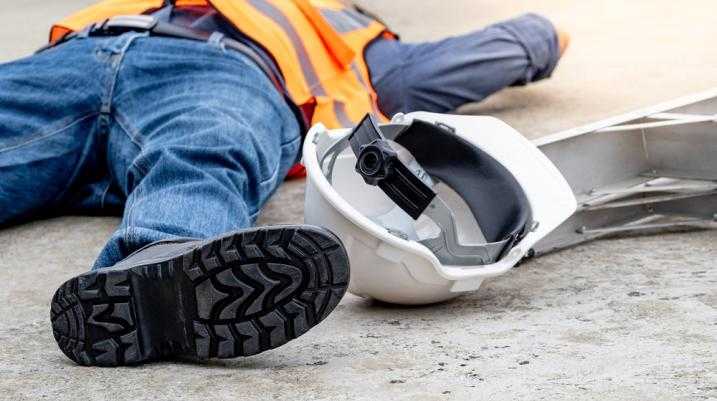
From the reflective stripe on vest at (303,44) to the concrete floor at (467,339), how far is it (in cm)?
19

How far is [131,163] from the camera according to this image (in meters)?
1.84

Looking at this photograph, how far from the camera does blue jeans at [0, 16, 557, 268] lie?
1.73 m

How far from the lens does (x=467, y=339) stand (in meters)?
1.46

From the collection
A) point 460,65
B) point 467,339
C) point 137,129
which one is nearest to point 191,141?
point 137,129

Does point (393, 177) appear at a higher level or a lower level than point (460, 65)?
higher

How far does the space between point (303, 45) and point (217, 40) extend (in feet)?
0.59

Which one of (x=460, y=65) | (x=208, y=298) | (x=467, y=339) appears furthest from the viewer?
(x=460, y=65)

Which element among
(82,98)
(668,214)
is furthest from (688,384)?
(82,98)

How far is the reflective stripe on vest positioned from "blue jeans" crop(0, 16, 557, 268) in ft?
0.26

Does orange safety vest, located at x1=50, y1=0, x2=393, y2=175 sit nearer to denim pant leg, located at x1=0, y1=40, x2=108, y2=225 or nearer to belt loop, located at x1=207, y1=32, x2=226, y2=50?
belt loop, located at x1=207, y1=32, x2=226, y2=50

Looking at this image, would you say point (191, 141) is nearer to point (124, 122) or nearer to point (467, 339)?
point (124, 122)

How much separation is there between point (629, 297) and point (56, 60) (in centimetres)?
101

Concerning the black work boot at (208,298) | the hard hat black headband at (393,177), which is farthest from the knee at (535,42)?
the black work boot at (208,298)

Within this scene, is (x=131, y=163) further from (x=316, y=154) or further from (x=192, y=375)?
(x=192, y=375)
